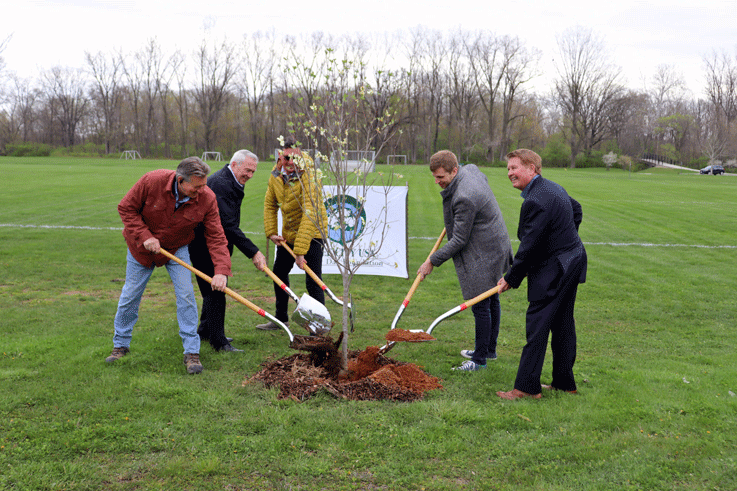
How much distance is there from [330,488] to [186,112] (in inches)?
2580

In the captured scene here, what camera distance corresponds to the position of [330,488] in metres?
3.03

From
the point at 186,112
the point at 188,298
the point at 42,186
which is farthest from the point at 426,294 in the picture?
the point at 186,112

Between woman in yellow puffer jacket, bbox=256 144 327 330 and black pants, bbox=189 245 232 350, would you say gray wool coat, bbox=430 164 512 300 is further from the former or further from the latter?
black pants, bbox=189 245 232 350

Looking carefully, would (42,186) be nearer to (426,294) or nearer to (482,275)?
(426,294)

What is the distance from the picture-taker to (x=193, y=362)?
467 centimetres

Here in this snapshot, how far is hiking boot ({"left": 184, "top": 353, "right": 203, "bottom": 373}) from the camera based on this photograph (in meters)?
4.61

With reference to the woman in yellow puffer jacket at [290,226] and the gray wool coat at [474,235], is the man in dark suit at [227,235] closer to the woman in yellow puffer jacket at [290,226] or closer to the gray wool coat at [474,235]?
the woman in yellow puffer jacket at [290,226]

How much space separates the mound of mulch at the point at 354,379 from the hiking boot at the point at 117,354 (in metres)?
1.27

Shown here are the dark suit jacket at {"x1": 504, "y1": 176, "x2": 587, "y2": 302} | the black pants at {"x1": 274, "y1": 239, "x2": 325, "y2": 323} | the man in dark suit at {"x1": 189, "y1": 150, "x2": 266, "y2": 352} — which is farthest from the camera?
the black pants at {"x1": 274, "y1": 239, "x2": 325, "y2": 323}

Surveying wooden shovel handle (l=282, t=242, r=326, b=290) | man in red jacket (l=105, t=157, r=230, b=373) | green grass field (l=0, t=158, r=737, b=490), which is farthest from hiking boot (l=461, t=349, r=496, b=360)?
man in red jacket (l=105, t=157, r=230, b=373)

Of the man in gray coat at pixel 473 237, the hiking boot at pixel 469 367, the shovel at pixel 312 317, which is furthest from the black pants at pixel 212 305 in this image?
the hiking boot at pixel 469 367

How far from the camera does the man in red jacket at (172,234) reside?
4496 mm

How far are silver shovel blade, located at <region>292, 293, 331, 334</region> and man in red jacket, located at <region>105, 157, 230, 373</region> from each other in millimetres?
838

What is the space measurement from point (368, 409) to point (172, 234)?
7.38 ft
